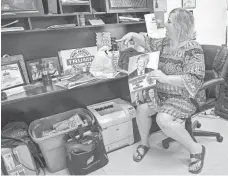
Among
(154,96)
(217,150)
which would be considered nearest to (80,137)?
(154,96)

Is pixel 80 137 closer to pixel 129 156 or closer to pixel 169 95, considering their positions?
pixel 129 156

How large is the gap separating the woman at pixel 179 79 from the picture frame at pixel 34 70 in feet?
3.26

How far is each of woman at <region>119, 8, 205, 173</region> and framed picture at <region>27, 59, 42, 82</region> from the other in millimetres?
993

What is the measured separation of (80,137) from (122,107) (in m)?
0.56

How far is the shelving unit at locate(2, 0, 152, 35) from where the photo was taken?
1781 mm

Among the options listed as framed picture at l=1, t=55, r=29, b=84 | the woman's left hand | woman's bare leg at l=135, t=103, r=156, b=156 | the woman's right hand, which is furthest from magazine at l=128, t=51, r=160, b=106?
framed picture at l=1, t=55, r=29, b=84

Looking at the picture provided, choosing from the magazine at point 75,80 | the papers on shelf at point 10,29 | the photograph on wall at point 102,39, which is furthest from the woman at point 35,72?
the photograph on wall at point 102,39

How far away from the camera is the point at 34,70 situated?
190 cm

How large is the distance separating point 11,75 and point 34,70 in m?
0.21

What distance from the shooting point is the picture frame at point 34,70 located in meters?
1.88

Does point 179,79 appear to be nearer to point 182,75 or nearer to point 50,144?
point 182,75

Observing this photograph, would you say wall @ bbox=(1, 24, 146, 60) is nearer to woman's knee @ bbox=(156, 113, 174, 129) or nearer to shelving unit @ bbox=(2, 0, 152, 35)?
shelving unit @ bbox=(2, 0, 152, 35)

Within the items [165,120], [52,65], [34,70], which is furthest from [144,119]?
[34,70]

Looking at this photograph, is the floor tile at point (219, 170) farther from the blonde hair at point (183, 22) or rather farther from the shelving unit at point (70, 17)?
the shelving unit at point (70, 17)
